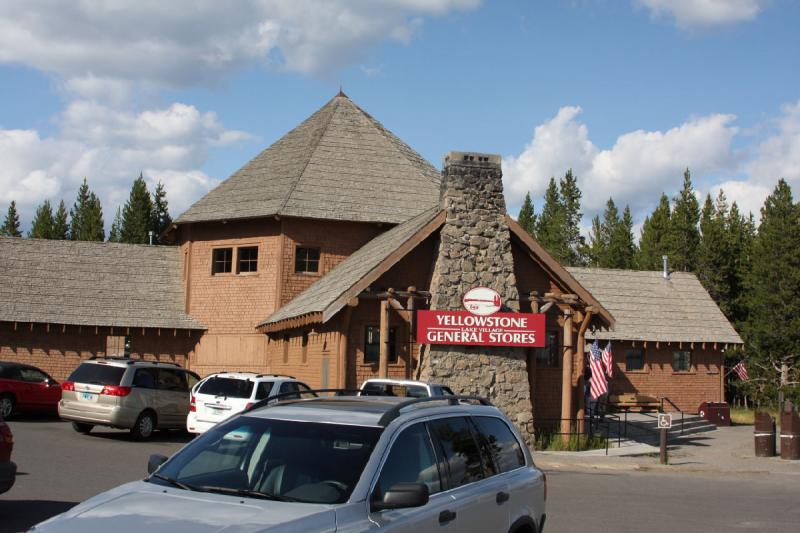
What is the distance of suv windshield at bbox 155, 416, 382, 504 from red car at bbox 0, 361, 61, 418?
21054mm

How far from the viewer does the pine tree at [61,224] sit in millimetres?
96688

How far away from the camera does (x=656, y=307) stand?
4028 centimetres

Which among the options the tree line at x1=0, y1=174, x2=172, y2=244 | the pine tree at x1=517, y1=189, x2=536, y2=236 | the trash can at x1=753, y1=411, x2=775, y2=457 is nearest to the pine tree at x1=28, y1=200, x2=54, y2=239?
the tree line at x1=0, y1=174, x2=172, y2=244

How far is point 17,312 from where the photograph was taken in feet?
107

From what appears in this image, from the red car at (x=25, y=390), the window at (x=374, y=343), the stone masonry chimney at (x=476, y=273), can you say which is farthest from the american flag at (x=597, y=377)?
the red car at (x=25, y=390)

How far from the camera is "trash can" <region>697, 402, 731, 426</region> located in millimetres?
36281

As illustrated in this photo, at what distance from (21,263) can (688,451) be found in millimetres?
25201

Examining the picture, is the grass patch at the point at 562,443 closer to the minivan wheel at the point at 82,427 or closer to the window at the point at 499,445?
the minivan wheel at the point at 82,427

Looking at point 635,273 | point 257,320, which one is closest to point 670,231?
point 635,273

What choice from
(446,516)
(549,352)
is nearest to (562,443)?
(549,352)

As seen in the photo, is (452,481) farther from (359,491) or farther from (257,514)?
(257,514)

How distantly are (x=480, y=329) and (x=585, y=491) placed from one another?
7.67m

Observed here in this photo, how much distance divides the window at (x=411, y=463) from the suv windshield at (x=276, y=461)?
18 centimetres

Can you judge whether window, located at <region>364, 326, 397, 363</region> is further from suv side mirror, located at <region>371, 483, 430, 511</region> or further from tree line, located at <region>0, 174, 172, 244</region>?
tree line, located at <region>0, 174, 172, 244</region>
